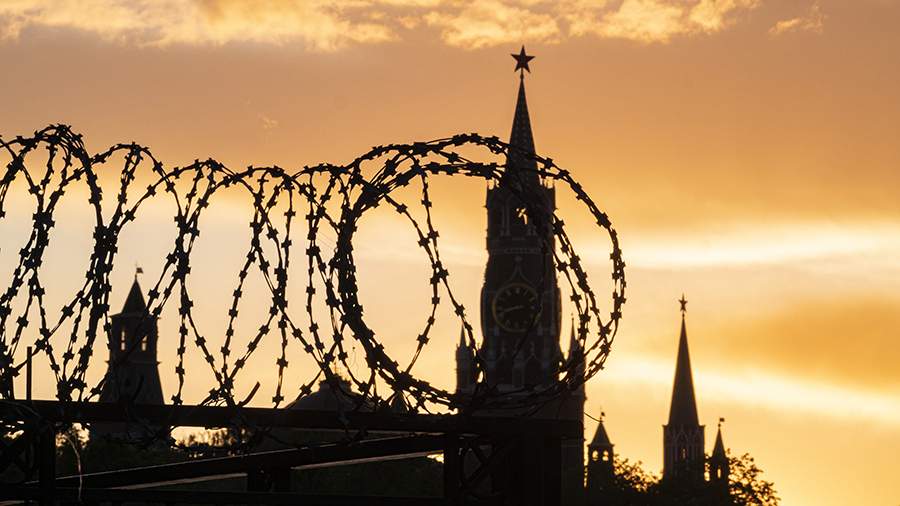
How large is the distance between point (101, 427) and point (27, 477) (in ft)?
312

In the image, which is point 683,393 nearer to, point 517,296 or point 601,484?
point 517,296

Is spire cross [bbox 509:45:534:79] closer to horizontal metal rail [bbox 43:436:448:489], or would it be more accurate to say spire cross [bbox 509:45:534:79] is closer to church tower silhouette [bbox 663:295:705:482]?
church tower silhouette [bbox 663:295:705:482]

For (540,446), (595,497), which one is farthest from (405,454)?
(595,497)

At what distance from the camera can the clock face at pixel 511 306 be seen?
14062 centimetres

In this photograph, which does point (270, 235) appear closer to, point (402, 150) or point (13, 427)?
point (402, 150)

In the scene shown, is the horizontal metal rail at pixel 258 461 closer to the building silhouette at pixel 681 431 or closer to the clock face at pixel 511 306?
the clock face at pixel 511 306

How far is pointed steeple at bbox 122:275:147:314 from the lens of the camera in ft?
412

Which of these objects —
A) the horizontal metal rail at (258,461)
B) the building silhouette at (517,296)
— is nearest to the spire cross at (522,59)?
the building silhouette at (517,296)

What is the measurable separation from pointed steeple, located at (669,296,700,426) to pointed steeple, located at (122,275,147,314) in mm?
55224

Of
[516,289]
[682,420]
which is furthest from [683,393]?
[516,289]

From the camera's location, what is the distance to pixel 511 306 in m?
142

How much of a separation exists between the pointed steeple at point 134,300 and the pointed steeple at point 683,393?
55.2 meters

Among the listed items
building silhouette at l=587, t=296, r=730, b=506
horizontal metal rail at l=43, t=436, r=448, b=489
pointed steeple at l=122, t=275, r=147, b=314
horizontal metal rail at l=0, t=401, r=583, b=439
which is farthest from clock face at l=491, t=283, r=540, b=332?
horizontal metal rail at l=0, t=401, r=583, b=439

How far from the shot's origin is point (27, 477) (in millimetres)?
21609
